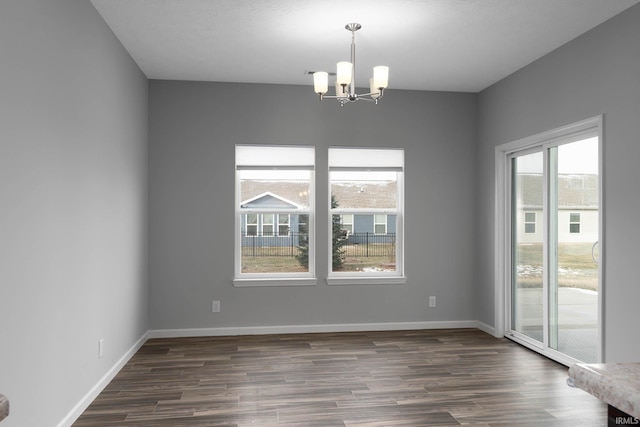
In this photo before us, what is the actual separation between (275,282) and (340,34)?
2.73 meters

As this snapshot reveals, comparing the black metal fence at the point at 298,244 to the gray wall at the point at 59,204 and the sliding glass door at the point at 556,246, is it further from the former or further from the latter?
the gray wall at the point at 59,204

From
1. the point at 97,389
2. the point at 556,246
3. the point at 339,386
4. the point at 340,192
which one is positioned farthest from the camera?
the point at 340,192

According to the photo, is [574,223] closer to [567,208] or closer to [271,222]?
[567,208]

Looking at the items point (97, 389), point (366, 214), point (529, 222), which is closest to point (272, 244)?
point (366, 214)


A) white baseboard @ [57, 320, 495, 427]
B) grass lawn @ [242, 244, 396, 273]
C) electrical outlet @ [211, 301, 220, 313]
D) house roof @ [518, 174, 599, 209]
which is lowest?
white baseboard @ [57, 320, 495, 427]

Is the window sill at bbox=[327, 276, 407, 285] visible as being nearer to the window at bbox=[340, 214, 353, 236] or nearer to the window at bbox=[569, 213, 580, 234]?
the window at bbox=[340, 214, 353, 236]

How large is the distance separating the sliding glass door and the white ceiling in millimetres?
932

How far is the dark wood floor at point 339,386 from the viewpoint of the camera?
10.3 ft

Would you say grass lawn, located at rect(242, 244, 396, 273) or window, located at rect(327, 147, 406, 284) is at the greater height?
window, located at rect(327, 147, 406, 284)

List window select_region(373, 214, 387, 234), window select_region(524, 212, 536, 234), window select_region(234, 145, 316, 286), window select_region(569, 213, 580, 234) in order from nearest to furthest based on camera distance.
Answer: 1. window select_region(569, 213, 580, 234)
2. window select_region(524, 212, 536, 234)
3. window select_region(234, 145, 316, 286)
4. window select_region(373, 214, 387, 234)

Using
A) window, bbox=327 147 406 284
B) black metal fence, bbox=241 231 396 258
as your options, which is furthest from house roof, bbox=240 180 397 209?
black metal fence, bbox=241 231 396 258

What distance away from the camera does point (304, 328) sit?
5457 millimetres

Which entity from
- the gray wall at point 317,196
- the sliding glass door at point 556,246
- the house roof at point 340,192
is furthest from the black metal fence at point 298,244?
the sliding glass door at point 556,246

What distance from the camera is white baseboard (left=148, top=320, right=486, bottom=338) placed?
528cm
